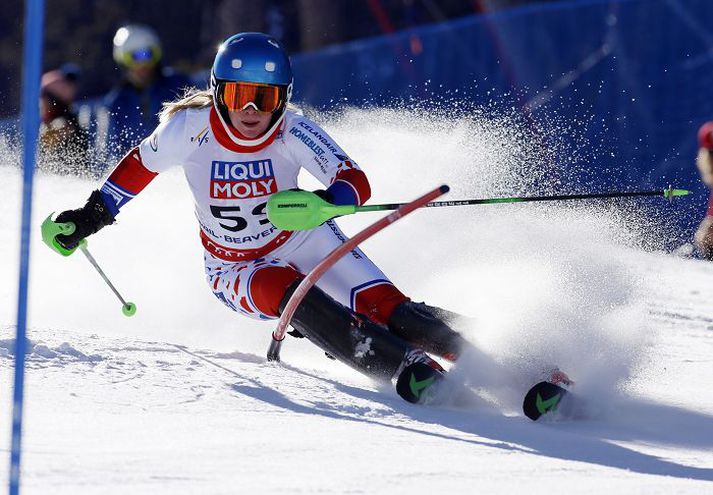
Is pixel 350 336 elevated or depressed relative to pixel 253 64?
depressed

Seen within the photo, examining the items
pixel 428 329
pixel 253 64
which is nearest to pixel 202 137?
pixel 253 64

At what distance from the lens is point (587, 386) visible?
15.0 feet

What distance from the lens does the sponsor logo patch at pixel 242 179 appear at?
511 cm

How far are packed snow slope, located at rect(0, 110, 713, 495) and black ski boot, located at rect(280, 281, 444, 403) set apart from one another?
0.33 ft

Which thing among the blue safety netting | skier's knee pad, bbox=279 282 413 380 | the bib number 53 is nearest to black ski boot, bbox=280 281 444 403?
skier's knee pad, bbox=279 282 413 380

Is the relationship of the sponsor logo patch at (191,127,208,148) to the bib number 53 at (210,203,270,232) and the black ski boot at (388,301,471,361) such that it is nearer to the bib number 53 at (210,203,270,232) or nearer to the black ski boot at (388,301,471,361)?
the bib number 53 at (210,203,270,232)

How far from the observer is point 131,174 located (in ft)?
17.1

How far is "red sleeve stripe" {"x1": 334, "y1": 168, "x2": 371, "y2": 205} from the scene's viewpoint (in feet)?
16.0

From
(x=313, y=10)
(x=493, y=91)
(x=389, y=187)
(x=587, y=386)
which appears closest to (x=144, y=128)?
(x=389, y=187)

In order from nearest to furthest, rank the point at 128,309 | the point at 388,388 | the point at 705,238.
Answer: the point at 388,388, the point at 128,309, the point at 705,238

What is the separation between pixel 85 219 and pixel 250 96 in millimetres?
877

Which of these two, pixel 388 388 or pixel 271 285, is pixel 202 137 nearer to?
pixel 271 285

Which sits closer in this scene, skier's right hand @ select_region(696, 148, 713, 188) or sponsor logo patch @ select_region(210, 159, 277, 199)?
sponsor logo patch @ select_region(210, 159, 277, 199)

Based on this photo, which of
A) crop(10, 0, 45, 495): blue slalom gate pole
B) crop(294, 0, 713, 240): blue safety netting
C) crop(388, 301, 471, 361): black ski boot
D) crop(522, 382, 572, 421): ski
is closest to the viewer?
crop(10, 0, 45, 495): blue slalom gate pole
